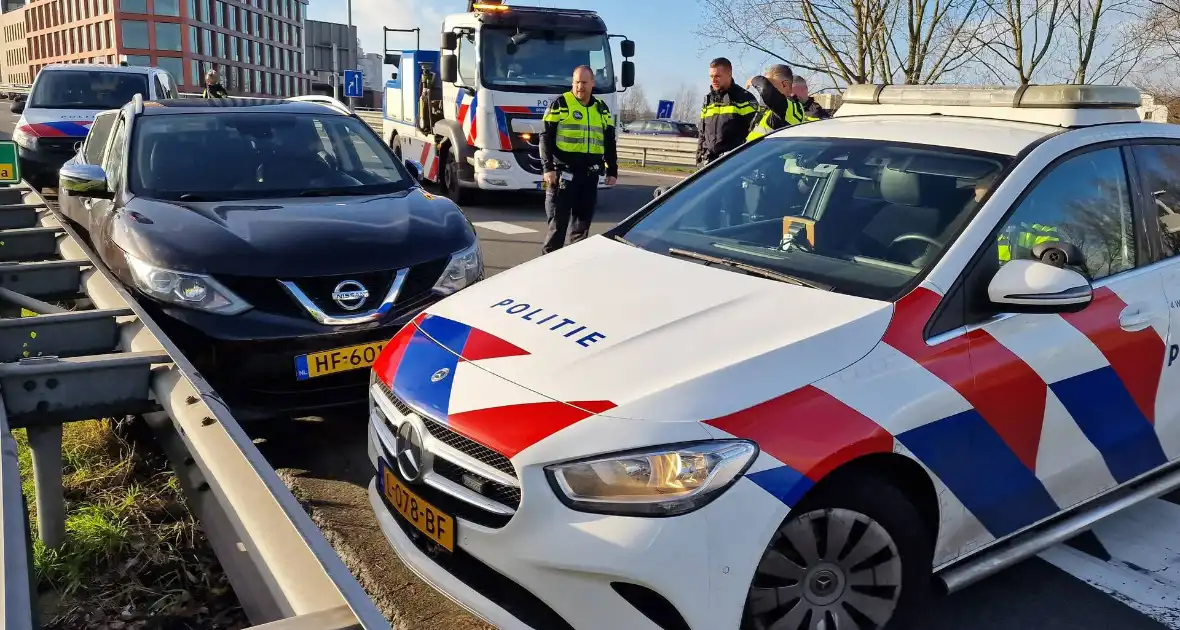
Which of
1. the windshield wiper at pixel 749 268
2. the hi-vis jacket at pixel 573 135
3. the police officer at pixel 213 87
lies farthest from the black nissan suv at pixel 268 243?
the police officer at pixel 213 87

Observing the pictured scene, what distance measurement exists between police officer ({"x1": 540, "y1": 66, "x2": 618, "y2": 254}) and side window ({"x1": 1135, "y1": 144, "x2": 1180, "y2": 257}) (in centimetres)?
489

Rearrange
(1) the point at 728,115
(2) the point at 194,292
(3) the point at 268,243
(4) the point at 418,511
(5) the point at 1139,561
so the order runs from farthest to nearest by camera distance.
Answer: (1) the point at 728,115 < (3) the point at 268,243 < (2) the point at 194,292 < (5) the point at 1139,561 < (4) the point at 418,511

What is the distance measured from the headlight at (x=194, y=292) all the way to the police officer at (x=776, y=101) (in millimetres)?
4959

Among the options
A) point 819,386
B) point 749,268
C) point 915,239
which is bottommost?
point 819,386

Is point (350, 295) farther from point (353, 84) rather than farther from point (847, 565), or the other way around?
point (353, 84)

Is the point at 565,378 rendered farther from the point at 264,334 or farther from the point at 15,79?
the point at 15,79

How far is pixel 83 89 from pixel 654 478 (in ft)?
43.1

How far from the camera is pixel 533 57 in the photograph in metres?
12.5

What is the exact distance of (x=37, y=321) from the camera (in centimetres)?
325

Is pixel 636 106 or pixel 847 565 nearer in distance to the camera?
pixel 847 565

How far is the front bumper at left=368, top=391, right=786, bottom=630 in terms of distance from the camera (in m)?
2.19

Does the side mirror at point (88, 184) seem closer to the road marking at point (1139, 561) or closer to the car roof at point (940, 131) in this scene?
the car roof at point (940, 131)

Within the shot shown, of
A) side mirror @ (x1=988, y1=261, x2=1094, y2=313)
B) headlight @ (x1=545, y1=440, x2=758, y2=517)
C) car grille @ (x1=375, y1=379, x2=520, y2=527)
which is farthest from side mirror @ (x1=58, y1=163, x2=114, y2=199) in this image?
side mirror @ (x1=988, y1=261, x2=1094, y2=313)

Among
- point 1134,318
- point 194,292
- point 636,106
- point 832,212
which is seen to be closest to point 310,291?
point 194,292
